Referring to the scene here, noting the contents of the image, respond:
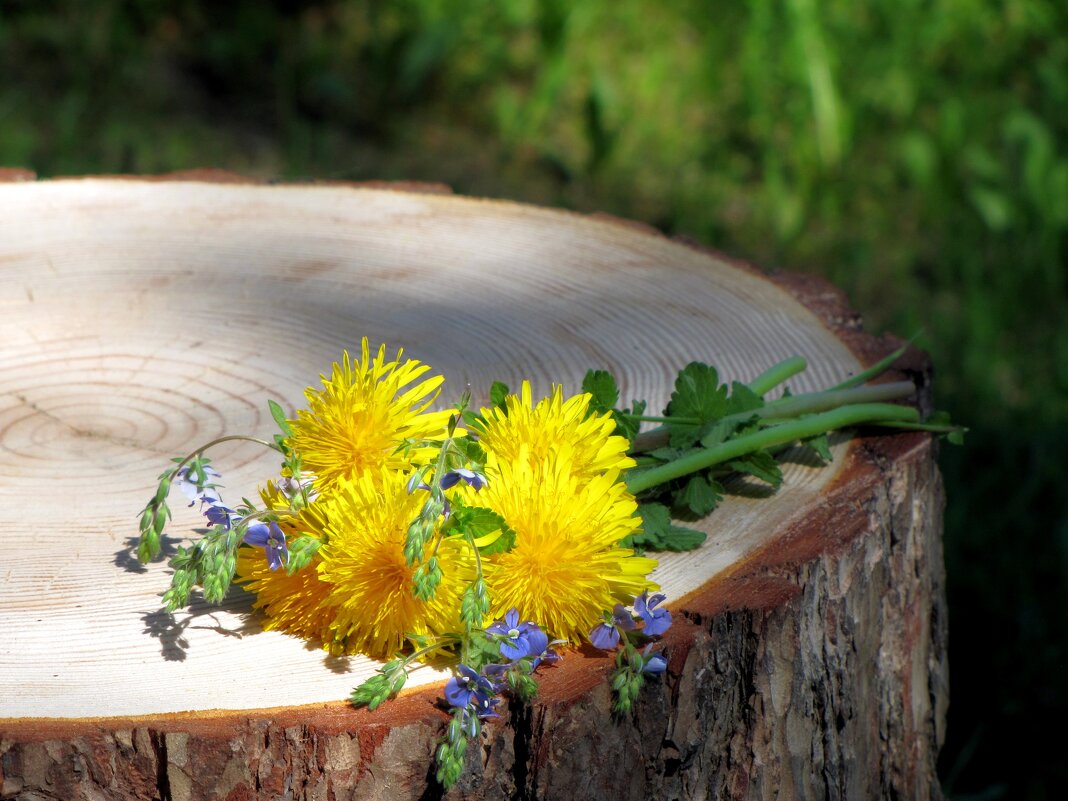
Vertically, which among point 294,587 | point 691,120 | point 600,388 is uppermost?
point 691,120

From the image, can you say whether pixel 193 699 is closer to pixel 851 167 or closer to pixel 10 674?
pixel 10 674

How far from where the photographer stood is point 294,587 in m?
1.11

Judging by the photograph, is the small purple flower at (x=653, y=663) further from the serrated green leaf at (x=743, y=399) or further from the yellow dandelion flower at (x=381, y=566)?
the serrated green leaf at (x=743, y=399)

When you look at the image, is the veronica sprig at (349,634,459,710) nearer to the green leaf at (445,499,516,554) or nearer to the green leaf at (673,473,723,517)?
the green leaf at (445,499,516,554)

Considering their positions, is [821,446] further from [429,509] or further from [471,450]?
[429,509]

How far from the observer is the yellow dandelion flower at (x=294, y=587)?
109 cm

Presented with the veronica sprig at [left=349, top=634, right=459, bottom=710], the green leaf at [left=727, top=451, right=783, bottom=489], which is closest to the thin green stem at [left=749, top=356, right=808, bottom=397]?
the green leaf at [left=727, top=451, right=783, bottom=489]

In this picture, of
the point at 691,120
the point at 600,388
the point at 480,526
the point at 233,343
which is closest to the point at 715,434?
the point at 600,388

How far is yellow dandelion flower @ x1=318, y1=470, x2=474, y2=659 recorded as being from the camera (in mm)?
1044

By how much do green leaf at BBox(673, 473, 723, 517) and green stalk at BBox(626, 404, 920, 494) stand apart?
2 cm

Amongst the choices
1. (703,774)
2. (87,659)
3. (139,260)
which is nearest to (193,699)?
(87,659)

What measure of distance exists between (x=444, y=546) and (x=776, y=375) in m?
0.64

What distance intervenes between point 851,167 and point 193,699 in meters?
3.29

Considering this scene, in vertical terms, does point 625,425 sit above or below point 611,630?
above
